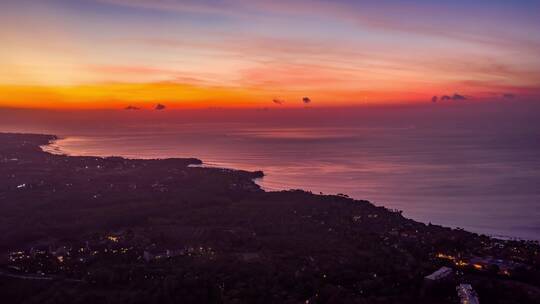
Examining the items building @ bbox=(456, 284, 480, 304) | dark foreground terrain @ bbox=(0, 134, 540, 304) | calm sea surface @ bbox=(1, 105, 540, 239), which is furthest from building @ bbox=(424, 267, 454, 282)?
calm sea surface @ bbox=(1, 105, 540, 239)

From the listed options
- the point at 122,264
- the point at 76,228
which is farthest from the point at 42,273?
the point at 76,228

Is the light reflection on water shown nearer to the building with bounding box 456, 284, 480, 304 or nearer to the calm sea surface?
the calm sea surface

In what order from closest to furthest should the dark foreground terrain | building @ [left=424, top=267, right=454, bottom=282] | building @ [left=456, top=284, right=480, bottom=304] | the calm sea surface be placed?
building @ [left=456, top=284, right=480, bottom=304], the dark foreground terrain, building @ [left=424, top=267, right=454, bottom=282], the calm sea surface

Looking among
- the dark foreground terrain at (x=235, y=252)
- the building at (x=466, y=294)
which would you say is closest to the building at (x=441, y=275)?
the dark foreground terrain at (x=235, y=252)

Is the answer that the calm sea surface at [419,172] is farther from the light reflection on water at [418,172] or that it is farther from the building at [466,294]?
the building at [466,294]

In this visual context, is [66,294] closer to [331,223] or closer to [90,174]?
[331,223]

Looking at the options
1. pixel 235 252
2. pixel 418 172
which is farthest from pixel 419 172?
pixel 235 252
